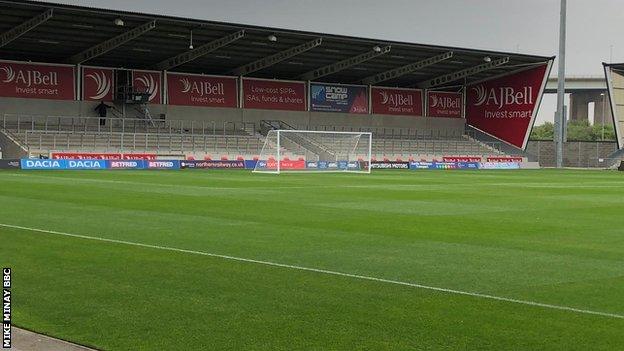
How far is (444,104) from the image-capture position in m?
82.8

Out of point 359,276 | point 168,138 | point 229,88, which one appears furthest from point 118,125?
point 359,276

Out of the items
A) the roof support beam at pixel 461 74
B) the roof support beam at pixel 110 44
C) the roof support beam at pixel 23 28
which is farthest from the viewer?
the roof support beam at pixel 461 74

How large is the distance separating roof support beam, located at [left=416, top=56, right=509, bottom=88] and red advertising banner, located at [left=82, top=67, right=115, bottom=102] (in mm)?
29120

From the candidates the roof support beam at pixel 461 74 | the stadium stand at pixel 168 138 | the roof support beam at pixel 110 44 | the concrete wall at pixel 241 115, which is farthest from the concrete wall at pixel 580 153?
the roof support beam at pixel 110 44

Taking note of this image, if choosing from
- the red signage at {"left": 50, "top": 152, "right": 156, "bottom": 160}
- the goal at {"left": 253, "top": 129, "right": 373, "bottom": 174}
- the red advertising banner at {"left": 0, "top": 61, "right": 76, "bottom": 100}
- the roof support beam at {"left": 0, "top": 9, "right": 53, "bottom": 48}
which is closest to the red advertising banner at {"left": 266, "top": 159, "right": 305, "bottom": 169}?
the goal at {"left": 253, "top": 129, "right": 373, "bottom": 174}

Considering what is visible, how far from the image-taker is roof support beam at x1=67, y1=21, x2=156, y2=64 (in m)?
55.6

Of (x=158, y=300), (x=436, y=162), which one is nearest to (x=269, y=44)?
(x=436, y=162)

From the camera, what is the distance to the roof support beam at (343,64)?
→ 217ft

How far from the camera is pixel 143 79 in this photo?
218ft

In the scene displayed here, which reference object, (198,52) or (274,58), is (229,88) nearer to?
(274,58)

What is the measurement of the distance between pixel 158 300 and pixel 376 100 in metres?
70.2

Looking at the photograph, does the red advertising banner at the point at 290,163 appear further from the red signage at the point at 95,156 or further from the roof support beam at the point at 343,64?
the roof support beam at the point at 343,64

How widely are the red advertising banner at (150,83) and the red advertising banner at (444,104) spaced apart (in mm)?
26598

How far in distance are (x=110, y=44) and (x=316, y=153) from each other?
598 inches
